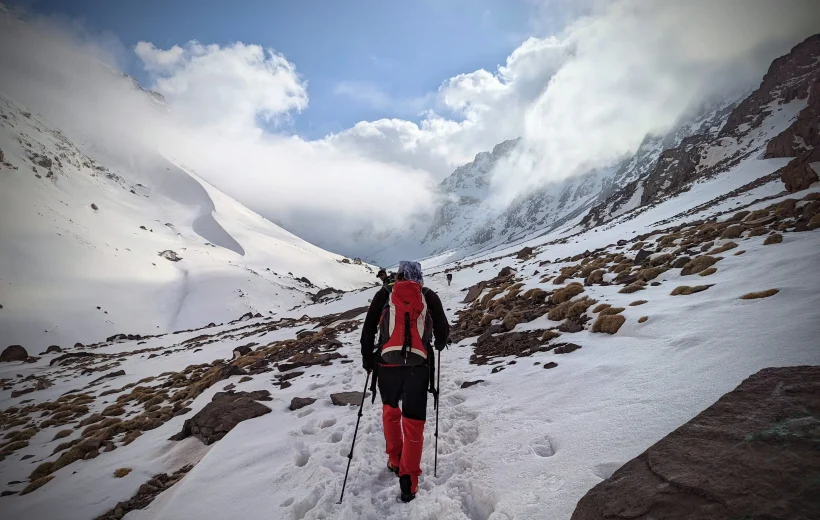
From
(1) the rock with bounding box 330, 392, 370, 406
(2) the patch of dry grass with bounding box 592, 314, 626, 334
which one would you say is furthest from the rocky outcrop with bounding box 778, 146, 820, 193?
(1) the rock with bounding box 330, 392, 370, 406

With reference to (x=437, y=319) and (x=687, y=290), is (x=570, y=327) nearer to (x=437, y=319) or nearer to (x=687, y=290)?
(x=687, y=290)

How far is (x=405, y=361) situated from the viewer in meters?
4.67

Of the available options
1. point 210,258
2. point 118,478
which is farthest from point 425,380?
point 210,258

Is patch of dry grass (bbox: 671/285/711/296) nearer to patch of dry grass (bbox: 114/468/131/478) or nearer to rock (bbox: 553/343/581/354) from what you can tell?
rock (bbox: 553/343/581/354)

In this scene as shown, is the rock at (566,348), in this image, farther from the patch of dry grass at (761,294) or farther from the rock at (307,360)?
the rock at (307,360)

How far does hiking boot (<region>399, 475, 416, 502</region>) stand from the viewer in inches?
171

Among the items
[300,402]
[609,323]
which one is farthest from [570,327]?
[300,402]

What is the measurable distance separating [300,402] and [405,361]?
16.1ft

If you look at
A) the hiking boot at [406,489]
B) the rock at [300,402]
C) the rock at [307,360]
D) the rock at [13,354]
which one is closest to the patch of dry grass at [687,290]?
the hiking boot at [406,489]

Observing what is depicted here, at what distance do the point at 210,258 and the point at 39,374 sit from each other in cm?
5393

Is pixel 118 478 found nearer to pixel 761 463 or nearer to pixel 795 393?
pixel 761 463

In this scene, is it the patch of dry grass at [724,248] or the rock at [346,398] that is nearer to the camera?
the rock at [346,398]

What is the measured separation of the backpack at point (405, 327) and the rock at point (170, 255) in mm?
81101

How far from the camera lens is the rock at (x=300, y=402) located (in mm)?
8133
